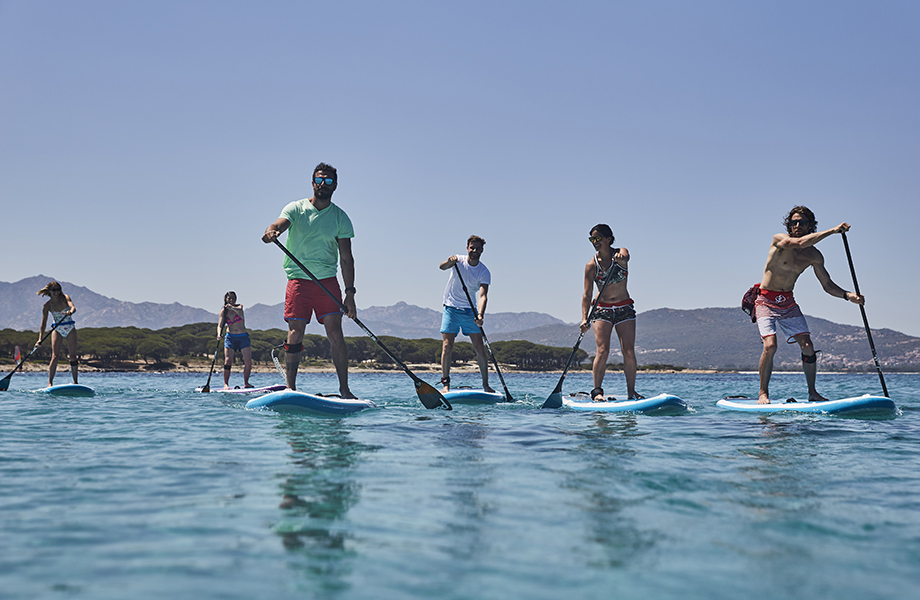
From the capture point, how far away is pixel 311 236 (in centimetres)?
930

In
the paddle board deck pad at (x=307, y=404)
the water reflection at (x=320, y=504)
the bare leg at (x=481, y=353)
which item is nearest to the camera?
the water reflection at (x=320, y=504)

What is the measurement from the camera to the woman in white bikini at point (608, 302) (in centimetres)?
1084

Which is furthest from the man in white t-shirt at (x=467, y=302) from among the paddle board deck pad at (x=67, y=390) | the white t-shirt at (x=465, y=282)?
the paddle board deck pad at (x=67, y=390)

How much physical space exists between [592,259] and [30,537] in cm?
924

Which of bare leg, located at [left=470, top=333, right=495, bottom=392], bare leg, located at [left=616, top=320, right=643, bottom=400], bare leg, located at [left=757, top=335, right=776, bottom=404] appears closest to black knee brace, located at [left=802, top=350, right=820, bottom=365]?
bare leg, located at [left=757, top=335, right=776, bottom=404]

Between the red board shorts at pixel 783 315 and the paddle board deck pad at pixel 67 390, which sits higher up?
the red board shorts at pixel 783 315

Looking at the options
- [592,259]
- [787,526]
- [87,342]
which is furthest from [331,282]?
[87,342]

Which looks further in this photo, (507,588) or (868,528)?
(868,528)

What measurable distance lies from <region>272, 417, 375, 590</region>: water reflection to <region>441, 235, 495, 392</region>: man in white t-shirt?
639cm

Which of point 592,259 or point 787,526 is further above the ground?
point 592,259

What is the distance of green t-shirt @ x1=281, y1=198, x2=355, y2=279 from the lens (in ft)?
30.4

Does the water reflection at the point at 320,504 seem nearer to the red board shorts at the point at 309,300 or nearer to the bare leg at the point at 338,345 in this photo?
the bare leg at the point at 338,345

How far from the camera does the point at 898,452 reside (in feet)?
20.4

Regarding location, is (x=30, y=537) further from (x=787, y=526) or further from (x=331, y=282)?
(x=331, y=282)
